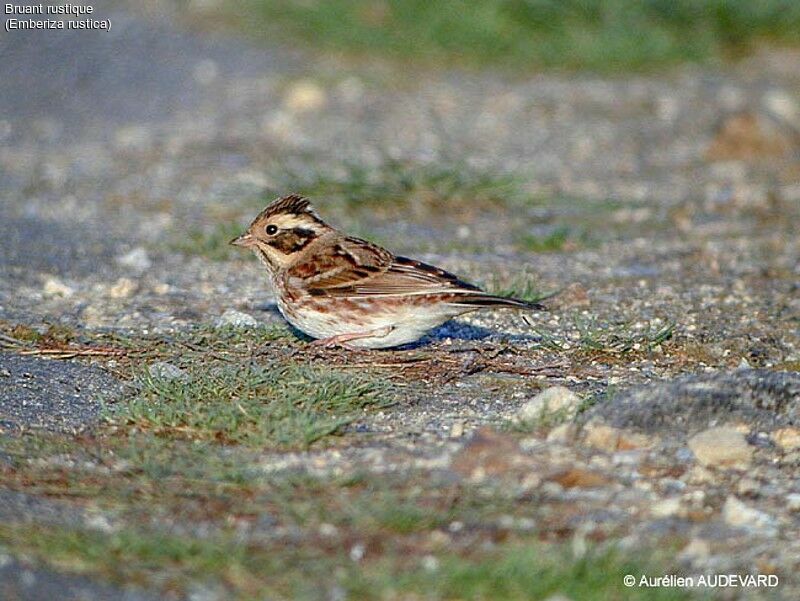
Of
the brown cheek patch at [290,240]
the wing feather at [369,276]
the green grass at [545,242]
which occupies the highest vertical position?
the brown cheek patch at [290,240]

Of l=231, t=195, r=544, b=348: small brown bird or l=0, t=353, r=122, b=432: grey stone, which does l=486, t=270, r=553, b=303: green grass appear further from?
l=0, t=353, r=122, b=432: grey stone

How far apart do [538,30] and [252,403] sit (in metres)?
9.87

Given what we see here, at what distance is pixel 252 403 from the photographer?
5531 mm

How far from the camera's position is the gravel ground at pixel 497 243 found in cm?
487

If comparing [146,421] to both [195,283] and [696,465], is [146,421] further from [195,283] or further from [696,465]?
[195,283]

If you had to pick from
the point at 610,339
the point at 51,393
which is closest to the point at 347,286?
the point at 610,339

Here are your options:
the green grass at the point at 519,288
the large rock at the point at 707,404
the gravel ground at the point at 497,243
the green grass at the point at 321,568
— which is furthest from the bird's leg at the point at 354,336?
the green grass at the point at 321,568

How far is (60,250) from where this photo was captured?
342 inches

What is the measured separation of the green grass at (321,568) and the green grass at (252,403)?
1.02 metres

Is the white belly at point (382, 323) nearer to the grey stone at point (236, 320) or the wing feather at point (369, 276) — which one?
the wing feather at point (369, 276)

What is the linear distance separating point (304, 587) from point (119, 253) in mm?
5048

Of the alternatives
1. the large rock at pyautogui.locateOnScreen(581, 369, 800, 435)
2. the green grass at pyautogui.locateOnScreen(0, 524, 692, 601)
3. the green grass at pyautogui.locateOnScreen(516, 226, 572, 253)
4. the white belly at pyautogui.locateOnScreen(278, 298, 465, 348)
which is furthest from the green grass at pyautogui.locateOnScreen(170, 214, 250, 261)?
the green grass at pyautogui.locateOnScreen(0, 524, 692, 601)
